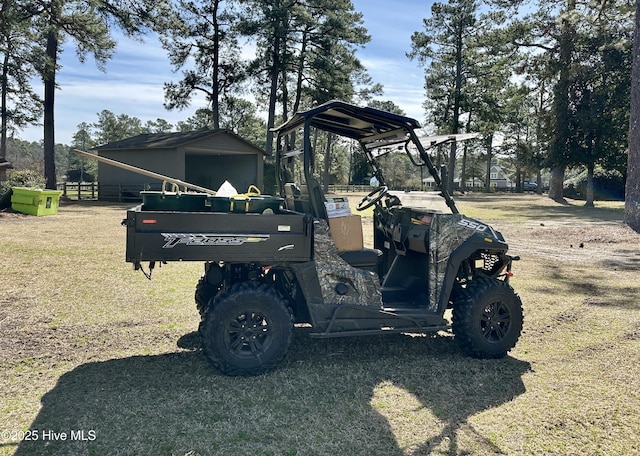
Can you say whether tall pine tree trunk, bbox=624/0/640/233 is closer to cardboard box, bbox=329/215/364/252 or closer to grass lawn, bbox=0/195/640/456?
grass lawn, bbox=0/195/640/456

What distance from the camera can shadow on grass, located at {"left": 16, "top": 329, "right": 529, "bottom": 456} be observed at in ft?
9.83

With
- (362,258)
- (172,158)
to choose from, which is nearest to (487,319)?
(362,258)

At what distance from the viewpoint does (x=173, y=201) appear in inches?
167

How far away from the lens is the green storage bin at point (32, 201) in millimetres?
16836

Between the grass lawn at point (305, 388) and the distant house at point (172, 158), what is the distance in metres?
19.7

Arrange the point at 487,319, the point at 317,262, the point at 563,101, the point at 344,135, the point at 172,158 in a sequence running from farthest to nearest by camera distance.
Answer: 1. the point at 563,101
2. the point at 172,158
3. the point at 344,135
4. the point at 487,319
5. the point at 317,262

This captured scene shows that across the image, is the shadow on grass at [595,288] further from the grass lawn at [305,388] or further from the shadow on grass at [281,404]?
the shadow on grass at [281,404]

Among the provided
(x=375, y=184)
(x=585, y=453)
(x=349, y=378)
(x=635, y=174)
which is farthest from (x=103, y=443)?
(x=635, y=174)

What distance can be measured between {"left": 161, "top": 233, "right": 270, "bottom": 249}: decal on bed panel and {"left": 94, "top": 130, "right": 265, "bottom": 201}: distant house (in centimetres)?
2149

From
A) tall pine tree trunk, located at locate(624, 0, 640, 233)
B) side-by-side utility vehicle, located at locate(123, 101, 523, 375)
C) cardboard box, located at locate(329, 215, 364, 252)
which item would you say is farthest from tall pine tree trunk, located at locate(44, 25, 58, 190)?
cardboard box, located at locate(329, 215, 364, 252)

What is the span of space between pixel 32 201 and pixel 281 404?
16398 mm

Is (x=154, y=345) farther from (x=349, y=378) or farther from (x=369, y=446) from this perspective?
(x=369, y=446)

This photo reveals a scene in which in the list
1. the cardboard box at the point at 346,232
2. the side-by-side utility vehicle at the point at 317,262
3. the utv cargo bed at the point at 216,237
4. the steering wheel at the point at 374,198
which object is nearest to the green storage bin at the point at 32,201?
the side-by-side utility vehicle at the point at 317,262

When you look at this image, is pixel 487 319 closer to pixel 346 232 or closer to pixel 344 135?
pixel 346 232
